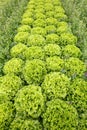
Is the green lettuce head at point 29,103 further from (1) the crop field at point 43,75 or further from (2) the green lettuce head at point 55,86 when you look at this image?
(2) the green lettuce head at point 55,86

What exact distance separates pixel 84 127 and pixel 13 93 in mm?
2554

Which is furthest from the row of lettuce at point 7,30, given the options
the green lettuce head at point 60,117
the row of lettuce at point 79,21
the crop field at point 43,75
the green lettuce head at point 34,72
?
the row of lettuce at point 79,21

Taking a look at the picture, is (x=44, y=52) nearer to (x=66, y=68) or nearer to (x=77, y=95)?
(x=66, y=68)

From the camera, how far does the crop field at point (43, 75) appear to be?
5.91 metres

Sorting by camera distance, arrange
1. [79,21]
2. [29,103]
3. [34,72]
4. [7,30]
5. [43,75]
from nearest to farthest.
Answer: [29,103] → [34,72] → [43,75] → [7,30] → [79,21]

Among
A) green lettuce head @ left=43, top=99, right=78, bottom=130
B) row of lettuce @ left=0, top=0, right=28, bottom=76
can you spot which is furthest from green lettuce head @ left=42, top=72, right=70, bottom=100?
Answer: row of lettuce @ left=0, top=0, right=28, bottom=76

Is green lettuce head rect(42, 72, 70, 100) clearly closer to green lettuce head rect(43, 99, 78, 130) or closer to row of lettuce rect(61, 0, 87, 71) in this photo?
green lettuce head rect(43, 99, 78, 130)

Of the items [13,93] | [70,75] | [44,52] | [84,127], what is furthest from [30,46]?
[84,127]

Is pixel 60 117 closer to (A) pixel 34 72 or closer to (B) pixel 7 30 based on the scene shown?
(A) pixel 34 72

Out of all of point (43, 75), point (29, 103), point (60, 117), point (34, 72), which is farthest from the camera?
point (43, 75)

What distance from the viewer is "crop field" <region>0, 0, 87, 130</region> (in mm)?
5906

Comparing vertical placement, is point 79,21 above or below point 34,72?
above

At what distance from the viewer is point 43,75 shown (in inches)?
302

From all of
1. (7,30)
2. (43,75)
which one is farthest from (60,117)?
(7,30)
